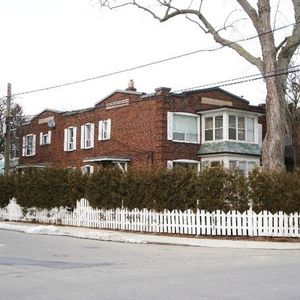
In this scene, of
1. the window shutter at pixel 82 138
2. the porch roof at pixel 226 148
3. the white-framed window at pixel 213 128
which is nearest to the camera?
the porch roof at pixel 226 148

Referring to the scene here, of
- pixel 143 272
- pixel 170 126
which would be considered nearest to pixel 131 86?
pixel 170 126

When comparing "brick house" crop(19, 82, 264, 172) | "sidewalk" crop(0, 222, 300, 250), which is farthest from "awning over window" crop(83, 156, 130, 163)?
"sidewalk" crop(0, 222, 300, 250)

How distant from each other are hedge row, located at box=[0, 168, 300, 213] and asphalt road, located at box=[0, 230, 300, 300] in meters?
3.44

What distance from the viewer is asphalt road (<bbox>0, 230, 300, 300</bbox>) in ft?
29.3

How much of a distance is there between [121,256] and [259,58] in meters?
15.5

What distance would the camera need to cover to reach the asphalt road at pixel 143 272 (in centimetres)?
892

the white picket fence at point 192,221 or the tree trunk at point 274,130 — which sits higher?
the tree trunk at point 274,130

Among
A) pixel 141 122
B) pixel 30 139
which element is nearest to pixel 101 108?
pixel 141 122

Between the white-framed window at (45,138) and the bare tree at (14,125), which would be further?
the bare tree at (14,125)

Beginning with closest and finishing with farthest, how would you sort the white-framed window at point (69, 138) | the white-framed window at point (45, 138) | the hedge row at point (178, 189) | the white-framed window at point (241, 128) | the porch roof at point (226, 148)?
the hedge row at point (178, 189)
the porch roof at point (226, 148)
the white-framed window at point (241, 128)
the white-framed window at point (69, 138)
the white-framed window at point (45, 138)

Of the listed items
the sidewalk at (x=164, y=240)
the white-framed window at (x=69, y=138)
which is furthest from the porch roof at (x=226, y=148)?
the sidewalk at (x=164, y=240)

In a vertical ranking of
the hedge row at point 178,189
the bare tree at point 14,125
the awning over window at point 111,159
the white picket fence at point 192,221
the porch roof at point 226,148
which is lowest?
the white picket fence at point 192,221

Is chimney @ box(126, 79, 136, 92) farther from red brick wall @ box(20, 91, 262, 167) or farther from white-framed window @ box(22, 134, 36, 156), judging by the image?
white-framed window @ box(22, 134, 36, 156)

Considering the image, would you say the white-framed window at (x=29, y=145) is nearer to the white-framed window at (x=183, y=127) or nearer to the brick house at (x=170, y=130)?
the brick house at (x=170, y=130)
